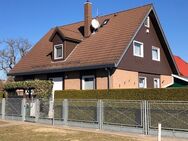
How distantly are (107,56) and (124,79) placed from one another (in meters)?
2.15

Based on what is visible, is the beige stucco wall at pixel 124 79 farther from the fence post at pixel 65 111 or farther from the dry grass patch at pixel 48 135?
the dry grass patch at pixel 48 135

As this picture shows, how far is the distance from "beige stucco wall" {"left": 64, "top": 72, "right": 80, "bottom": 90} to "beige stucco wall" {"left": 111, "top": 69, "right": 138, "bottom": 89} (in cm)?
320

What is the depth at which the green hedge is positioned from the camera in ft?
50.6

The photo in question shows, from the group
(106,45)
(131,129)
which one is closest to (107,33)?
(106,45)

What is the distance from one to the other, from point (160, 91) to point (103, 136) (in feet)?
12.9

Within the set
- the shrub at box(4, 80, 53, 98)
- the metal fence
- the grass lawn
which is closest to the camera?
the grass lawn

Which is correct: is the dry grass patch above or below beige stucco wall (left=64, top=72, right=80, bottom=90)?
below

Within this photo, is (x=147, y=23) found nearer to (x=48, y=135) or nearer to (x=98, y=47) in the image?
(x=98, y=47)

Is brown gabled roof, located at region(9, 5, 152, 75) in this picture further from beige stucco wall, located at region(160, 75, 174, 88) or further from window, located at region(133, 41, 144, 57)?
beige stucco wall, located at region(160, 75, 174, 88)

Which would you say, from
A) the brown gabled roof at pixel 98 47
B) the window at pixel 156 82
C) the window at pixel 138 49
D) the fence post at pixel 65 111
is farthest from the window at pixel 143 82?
the fence post at pixel 65 111

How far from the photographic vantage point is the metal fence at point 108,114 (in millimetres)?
13945

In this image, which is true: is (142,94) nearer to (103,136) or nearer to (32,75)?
(103,136)

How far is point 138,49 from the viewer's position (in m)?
25.5

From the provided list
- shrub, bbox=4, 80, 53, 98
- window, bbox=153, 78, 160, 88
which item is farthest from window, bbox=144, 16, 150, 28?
shrub, bbox=4, 80, 53, 98
